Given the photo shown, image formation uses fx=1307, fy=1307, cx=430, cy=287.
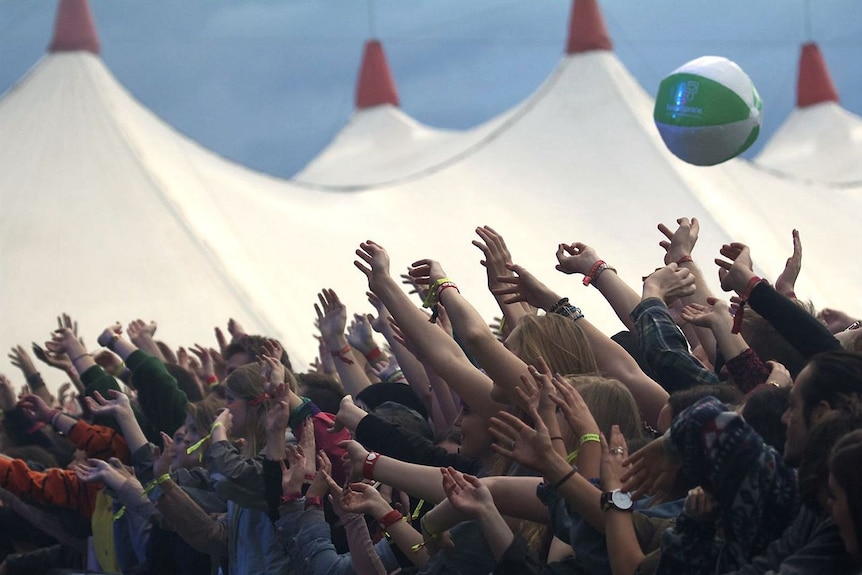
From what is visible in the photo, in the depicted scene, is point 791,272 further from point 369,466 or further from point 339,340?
point 339,340

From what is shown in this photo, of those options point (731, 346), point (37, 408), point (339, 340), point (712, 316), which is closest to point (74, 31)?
point (37, 408)

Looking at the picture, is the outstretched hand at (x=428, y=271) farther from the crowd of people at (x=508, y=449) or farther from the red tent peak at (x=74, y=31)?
the red tent peak at (x=74, y=31)

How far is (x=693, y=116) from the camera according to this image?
5.52m

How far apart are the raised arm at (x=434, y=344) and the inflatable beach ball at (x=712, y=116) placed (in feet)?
7.93

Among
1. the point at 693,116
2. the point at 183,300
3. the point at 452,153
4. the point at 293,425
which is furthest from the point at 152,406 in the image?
the point at 452,153

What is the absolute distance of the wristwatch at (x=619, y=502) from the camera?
253 centimetres

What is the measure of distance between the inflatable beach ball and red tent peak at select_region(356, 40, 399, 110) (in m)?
12.7

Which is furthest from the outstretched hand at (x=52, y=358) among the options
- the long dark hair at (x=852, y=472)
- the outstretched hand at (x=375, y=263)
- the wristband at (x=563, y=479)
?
the long dark hair at (x=852, y=472)

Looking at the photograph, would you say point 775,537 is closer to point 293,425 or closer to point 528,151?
point 293,425

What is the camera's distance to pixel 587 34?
1384cm

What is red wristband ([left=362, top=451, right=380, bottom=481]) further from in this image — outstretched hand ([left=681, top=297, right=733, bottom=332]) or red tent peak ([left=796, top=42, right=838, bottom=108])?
red tent peak ([left=796, top=42, right=838, bottom=108])

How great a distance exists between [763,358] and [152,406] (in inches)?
104

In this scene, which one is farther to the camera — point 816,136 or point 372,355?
point 816,136

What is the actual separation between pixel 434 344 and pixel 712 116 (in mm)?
2620
